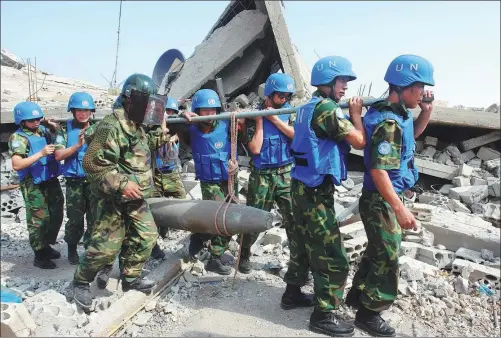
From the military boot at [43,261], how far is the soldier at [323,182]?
3.47 m

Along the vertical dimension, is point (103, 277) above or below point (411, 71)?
below

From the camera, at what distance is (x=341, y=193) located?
7914 millimetres

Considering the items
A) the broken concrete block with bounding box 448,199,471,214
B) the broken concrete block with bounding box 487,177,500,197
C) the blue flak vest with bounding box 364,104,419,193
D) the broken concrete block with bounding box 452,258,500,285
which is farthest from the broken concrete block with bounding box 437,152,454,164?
the blue flak vest with bounding box 364,104,419,193


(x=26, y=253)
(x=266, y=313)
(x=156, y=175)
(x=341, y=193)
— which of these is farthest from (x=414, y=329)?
(x=26, y=253)

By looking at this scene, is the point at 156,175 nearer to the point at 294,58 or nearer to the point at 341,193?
the point at 341,193

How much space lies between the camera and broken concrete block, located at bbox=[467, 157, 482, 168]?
840cm

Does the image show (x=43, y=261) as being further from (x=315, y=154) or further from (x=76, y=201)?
(x=315, y=154)

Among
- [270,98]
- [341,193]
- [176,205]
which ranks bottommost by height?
[341,193]

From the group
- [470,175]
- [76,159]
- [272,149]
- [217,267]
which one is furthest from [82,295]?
[470,175]

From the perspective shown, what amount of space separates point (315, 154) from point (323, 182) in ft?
0.81

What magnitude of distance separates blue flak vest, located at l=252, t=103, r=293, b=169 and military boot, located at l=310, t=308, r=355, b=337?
5.48 feet

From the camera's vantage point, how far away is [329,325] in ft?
11.6

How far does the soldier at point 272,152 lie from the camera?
15.2 feet

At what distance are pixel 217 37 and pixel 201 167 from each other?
20.0ft
